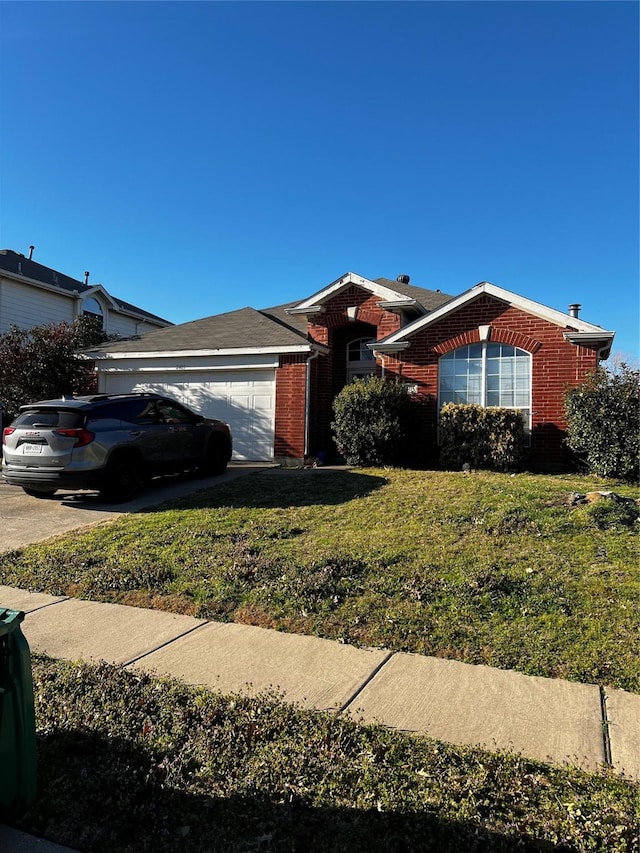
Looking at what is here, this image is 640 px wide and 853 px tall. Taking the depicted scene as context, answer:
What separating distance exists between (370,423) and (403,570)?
656 cm

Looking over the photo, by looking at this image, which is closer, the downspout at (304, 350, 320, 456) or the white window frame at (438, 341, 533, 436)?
the white window frame at (438, 341, 533, 436)

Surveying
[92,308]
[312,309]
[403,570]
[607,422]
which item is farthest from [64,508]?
[92,308]

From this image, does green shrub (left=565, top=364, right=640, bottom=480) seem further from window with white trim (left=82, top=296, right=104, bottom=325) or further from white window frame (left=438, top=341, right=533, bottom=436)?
window with white trim (left=82, top=296, right=104, bottom=325)

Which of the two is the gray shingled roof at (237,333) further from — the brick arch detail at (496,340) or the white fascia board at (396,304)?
the brick arch detail at (496,340)

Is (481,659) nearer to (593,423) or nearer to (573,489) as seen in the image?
(573,489)

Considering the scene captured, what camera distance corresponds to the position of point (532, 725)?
303 centimetres

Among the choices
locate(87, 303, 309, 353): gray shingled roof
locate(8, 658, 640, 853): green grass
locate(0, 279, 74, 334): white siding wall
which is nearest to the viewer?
locate(8, 658, 640, 853): green grass

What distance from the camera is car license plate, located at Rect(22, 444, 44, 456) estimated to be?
877cm

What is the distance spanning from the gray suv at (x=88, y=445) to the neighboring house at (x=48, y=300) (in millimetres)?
10610

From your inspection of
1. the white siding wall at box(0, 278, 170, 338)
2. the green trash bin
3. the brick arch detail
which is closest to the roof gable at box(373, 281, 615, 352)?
the brick arch detail

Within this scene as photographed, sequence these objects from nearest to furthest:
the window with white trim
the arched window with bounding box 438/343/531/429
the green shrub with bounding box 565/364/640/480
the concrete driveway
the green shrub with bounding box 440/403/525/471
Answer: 1. the concrete driveway
2. the green shrub with bounding box 565/364/640/480
3. the green shrub with bounding box 440/403/525/471
4. the arched window with bounding box 438/343/531/429
5. the window with white trim

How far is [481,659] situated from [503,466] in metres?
8.04

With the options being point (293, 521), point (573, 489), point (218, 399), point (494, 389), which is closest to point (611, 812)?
point (293, 521)

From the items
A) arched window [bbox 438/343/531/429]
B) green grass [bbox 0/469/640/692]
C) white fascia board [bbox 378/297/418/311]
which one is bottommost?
green grass [bbox 0/469/640/692]
